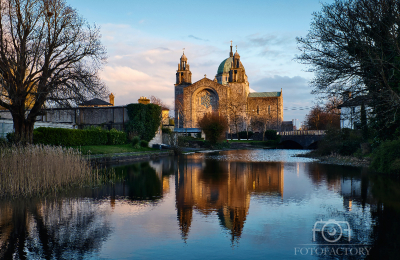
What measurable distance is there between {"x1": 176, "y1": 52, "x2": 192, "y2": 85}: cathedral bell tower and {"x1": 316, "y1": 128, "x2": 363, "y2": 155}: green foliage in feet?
194

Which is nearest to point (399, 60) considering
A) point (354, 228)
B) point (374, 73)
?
point (374, 73)

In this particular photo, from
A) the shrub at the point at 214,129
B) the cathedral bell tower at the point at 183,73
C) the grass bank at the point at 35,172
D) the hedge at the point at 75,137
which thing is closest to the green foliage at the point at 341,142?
the hedge at the point at 75,137

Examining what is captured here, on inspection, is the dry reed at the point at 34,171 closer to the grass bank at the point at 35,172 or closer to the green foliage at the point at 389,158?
the grass bank at the point at 35,172

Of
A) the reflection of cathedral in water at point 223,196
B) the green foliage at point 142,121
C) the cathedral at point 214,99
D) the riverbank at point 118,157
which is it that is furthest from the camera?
the cathedral at point 214,99

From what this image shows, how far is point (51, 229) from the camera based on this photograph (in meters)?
5.45

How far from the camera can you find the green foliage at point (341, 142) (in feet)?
78.8

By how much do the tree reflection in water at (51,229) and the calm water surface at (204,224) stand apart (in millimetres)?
13

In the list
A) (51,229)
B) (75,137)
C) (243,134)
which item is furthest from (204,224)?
(243,134)

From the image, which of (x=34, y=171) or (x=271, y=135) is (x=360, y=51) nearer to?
(x=34, y=171)

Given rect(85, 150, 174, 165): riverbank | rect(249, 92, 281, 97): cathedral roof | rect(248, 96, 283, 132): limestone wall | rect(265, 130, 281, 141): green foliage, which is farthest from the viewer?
rect(249, 92, 281, 97): cathedral roof

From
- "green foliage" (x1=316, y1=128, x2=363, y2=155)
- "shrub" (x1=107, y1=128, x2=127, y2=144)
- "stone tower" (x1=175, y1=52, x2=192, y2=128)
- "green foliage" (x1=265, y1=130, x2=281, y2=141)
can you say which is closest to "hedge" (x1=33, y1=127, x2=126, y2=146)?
"shrub" (x1=107, y1=128, x2=127, y2=144)

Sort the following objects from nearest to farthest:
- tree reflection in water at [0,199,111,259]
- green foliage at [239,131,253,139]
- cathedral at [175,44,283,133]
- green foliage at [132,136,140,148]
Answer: tree reflection in water at [0,199,111,259] < green foliage at [132,136,140,148] < green foliage at [239,131,253,139] < cathedral at [175,44,283,133]

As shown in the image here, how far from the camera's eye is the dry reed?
825cm

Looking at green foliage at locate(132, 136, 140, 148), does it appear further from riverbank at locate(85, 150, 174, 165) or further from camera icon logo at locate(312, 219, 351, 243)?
camera icon logo at locate(312, 219, 351, 243)
